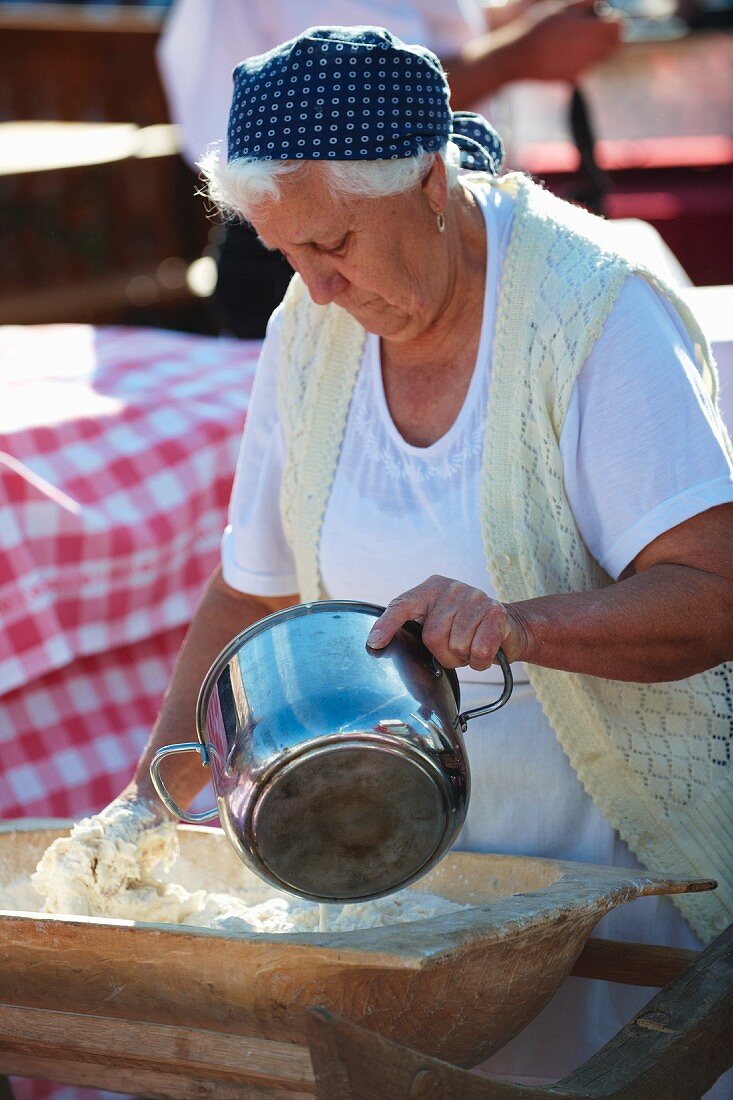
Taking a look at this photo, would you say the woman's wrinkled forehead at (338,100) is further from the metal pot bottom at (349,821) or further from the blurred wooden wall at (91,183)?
the blurred wooden wall at (91,183)

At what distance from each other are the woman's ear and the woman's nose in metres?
0.16

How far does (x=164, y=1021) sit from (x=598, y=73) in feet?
32.5

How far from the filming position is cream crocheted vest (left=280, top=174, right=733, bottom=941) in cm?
171

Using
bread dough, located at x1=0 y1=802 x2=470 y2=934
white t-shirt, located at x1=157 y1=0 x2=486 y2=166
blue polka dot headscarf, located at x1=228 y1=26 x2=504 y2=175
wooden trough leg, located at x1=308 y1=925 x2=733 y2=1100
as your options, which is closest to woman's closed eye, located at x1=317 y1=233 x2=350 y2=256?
blue polka dot headscarf, located at x1=228 y1=26 x2=504 y2=175

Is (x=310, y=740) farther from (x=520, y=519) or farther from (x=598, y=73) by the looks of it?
(x=598, y=73)

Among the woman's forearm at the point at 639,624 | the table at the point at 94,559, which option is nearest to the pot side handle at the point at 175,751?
the woman's forearm at the point at 639,624

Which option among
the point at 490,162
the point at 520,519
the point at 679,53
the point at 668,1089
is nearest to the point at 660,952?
the point at 668,1089

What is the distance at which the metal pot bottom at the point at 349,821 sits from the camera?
134 centimetres

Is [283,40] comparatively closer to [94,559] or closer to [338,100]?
[94,559]

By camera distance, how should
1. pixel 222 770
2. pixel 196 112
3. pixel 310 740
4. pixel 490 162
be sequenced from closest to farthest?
pixel 310 740 < pixel 222 770 < pixel 490 162 < pixel 196 112

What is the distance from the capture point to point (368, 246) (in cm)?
166

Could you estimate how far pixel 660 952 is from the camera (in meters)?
1.66

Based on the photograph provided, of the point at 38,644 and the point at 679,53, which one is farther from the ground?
the point at 38,644

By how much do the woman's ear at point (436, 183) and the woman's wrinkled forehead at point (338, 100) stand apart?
53mm
